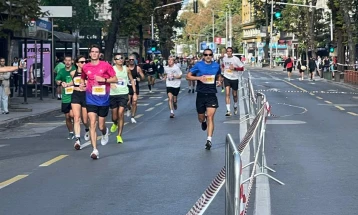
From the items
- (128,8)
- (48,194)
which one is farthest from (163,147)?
(128,8)

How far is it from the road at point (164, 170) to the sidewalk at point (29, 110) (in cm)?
139

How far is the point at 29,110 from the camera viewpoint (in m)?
27.2

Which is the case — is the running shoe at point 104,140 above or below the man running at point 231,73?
below

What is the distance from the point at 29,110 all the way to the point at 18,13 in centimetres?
297

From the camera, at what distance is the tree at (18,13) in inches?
1038

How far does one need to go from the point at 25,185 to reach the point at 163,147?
4.92 m

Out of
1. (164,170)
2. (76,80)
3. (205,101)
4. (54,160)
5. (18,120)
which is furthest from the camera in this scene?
(18,120)

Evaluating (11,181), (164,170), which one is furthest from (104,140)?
(11,181)

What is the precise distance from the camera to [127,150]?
51.3 feet

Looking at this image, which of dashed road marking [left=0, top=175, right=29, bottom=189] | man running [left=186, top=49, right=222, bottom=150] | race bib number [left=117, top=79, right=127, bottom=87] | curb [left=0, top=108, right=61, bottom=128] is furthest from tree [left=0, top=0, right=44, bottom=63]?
dashed road marking [left=0, top=175, right=29, bottom=189]

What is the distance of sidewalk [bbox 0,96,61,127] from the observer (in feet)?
77.0

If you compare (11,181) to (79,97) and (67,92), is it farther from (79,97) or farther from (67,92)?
(67,92)

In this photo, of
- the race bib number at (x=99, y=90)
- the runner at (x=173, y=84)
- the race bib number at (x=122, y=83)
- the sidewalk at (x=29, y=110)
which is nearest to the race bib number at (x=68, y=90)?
the race bib number at (x=122, y=83)

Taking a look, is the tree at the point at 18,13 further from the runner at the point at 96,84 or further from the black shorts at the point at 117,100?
the runner at the point at 96,84
